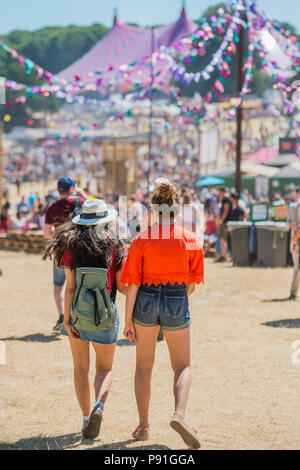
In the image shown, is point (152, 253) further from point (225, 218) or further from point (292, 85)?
point (292, 85)

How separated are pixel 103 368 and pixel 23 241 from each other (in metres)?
12.8

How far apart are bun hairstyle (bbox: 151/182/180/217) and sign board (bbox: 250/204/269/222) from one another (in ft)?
31.6

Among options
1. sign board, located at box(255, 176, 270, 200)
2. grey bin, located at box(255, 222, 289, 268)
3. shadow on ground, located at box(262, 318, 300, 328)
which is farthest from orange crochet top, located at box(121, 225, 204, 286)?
sign board, located at box(255, 176, 270, 200)

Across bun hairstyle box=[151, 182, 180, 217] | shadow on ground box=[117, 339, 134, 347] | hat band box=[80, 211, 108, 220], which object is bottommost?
shadow on ground box=[117, 339, 134, 347]

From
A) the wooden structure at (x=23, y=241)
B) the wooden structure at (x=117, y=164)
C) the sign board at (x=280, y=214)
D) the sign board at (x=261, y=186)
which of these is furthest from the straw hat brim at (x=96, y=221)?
the wooden structure at (x=117, y=164)

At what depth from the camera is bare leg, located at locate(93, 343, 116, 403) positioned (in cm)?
463

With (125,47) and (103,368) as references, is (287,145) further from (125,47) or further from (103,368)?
(103,368)

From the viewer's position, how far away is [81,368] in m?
4.70

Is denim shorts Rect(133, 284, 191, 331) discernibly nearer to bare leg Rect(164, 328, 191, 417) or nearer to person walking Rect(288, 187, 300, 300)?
bare leg Rect(164, 328, 191, 417)

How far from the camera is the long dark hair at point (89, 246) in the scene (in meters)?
4.57

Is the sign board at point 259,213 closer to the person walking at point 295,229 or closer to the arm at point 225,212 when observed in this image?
the arm at point 225,212

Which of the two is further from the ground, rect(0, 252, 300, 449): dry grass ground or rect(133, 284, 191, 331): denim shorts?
rect(133, 284, 191, 331): denim shorts

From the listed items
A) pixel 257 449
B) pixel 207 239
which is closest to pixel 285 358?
pixel 257 449
